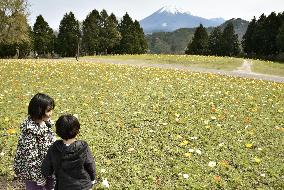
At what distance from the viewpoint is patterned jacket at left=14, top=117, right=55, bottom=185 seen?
525 cm

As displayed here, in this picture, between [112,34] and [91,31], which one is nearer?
[112,34]

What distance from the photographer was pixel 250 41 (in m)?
79.6

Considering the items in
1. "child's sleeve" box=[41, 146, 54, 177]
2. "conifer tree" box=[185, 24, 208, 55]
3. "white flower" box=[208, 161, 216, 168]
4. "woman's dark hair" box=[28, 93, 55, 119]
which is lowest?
"white flower" box=[208, 161, 216, 168]

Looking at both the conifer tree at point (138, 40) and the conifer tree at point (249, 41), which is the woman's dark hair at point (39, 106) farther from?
the conifer tree at point (138, 40)

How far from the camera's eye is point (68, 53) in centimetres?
8456

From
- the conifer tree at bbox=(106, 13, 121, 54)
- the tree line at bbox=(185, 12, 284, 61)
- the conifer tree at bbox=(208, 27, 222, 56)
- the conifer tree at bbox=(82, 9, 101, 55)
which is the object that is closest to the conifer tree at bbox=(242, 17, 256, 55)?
the tree line at bbox=(185, 12, 284, 61)

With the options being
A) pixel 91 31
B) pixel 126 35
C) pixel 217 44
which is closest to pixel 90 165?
pixel 91 31

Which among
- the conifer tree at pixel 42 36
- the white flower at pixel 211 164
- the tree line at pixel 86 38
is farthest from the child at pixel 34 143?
the conifer tree at pixel 42 36

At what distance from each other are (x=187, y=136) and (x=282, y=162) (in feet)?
7.83

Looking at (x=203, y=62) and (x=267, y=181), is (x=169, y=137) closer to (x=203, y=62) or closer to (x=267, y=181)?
(x=267, y=181)

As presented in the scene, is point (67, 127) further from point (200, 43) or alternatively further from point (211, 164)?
point (200, 43)

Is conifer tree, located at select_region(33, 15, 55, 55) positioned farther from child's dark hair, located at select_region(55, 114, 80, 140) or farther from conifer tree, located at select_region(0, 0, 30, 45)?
child's dark hair, located at select_region(55, 114, 80, 140)

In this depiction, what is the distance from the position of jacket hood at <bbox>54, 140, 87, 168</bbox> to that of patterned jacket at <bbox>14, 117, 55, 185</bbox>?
65 centimetres

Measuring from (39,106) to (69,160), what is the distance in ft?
3.08
